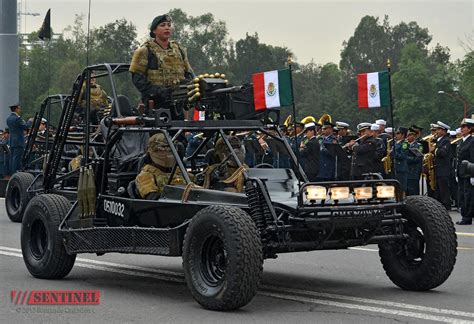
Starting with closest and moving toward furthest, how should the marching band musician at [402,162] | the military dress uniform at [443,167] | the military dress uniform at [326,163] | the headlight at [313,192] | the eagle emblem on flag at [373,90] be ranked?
the headlight at [313,192], the eagle emblem on flag at [373,90], the military dress uniform at [443,167], the marching band musician at [402,162], the military dress uniform at [326,163]

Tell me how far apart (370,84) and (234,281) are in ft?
38.4

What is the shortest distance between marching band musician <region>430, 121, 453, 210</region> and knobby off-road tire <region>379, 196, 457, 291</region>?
1166 cm

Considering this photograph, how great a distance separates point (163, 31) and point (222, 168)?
166cm

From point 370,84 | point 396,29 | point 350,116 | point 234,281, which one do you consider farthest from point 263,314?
point 396,29

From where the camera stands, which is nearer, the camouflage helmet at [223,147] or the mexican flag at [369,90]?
the camouflage helmet at [223,147]

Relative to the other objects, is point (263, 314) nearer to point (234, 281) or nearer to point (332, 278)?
point (234, 281)

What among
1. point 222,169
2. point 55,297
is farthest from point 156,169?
point 55,297

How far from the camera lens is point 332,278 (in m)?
11.2

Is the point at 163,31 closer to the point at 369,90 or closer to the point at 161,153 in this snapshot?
the point at 161,153

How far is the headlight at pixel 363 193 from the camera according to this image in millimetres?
9516

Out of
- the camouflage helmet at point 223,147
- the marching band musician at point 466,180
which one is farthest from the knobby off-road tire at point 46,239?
the marching band musician at point 466,180

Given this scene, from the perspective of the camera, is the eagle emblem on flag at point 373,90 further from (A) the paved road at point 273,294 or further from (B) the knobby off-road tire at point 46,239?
(B) the knobby off-road tire at point 46,239

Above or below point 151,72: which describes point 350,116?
above

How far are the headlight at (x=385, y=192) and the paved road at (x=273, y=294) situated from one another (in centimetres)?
85
